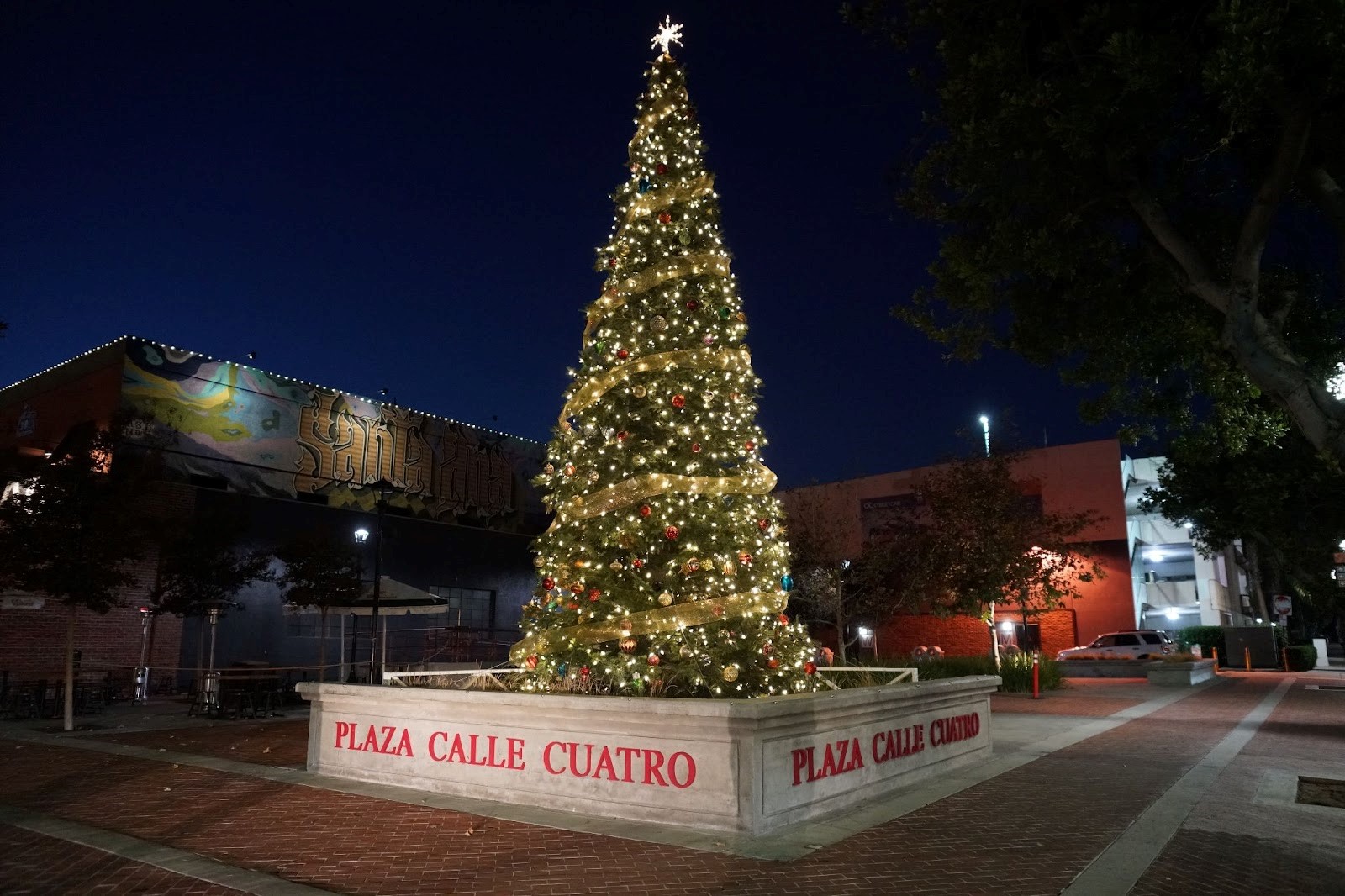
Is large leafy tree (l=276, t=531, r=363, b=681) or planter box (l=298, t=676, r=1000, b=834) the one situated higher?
large leafy tree (l=276, t=531, r=363, b=681)

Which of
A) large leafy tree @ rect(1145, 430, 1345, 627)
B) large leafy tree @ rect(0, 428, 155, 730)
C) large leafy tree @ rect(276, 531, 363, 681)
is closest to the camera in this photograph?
large leafy tree @ rect(0, 428, 155, 730)

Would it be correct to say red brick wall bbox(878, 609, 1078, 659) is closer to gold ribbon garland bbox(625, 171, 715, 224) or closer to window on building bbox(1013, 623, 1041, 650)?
window on building bbox(1013, 623, 1041, 650)

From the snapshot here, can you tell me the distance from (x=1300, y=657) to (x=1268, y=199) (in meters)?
31.5

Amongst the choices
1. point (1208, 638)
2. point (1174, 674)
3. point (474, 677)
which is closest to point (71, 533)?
point (474, 677)

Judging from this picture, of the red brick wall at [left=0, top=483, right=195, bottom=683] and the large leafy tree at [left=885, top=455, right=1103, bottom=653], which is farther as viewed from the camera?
the large leafy tree at [left=885, top=455, right=1103, bottom=653]

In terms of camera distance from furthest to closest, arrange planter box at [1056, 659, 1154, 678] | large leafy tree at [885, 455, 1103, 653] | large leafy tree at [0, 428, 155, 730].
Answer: planter box at [1056, 659, 1154, 678], large leafy tree at [885, 455, 1103, 653], large leafy tree at [0, 428, 155, 730]

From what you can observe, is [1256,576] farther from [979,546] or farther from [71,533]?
[71,533]

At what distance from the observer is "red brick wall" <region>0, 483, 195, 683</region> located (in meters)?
18.3

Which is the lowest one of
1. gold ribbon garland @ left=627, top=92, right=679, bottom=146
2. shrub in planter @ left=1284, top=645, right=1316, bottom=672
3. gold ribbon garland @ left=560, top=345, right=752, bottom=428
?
shrub in planter @ left=1284, top=645, right=1316, bottom=672

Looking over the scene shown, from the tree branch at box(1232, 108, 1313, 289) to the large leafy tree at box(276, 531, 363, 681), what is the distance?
1707 centimetres

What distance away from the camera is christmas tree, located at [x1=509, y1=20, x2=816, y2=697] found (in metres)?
8.15

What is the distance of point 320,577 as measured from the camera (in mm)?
18672

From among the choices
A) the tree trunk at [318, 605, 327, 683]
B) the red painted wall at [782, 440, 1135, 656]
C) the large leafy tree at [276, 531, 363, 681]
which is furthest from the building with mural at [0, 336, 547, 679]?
the red painted wall at [782, 440, 1135, 656]

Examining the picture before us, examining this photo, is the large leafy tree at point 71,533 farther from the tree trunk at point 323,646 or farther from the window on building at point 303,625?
the window on building at point 303,625
